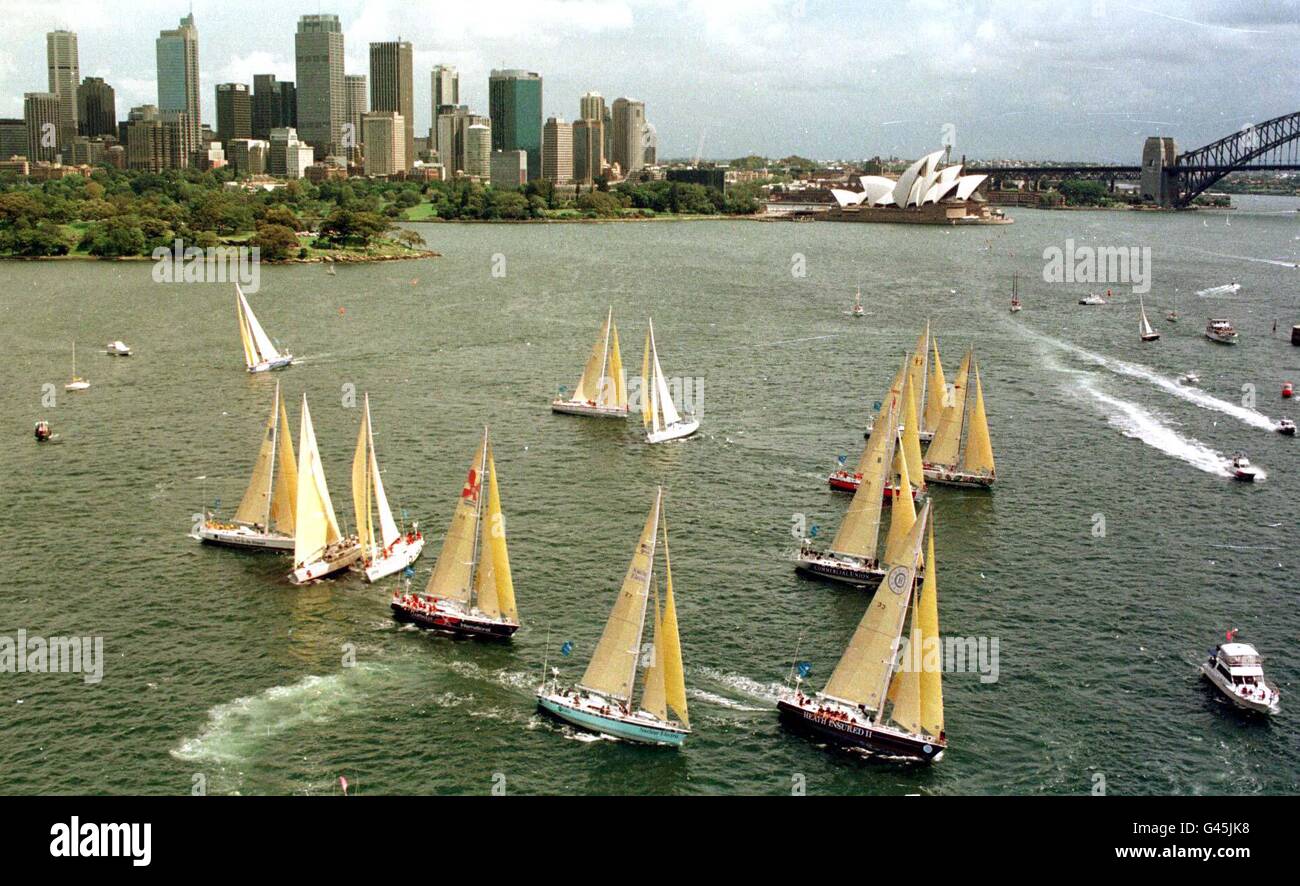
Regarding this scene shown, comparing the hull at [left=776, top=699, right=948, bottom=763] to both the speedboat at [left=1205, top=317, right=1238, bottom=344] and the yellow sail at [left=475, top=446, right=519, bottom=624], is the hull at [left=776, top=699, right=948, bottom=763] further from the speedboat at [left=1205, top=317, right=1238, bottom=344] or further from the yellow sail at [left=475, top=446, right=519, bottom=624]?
the speedboat at [left=1205, top=317, right=1238, bottom=344]

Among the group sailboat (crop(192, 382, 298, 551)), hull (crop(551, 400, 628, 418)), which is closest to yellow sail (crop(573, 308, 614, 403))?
hull (crop(551, 400, 628, 418))

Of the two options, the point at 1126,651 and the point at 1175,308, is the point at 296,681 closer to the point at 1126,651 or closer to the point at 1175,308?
the point at 1126,651

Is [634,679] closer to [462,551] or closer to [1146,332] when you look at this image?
[462,551]

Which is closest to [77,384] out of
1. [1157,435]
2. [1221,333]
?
[1157,435]

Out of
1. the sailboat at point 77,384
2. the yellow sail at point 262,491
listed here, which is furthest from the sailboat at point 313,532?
the sailboat at point 77,384

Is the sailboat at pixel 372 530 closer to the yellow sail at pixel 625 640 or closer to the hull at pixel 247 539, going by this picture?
the hull at pixel 247 539

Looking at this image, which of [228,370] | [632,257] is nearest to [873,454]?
[228,370]
